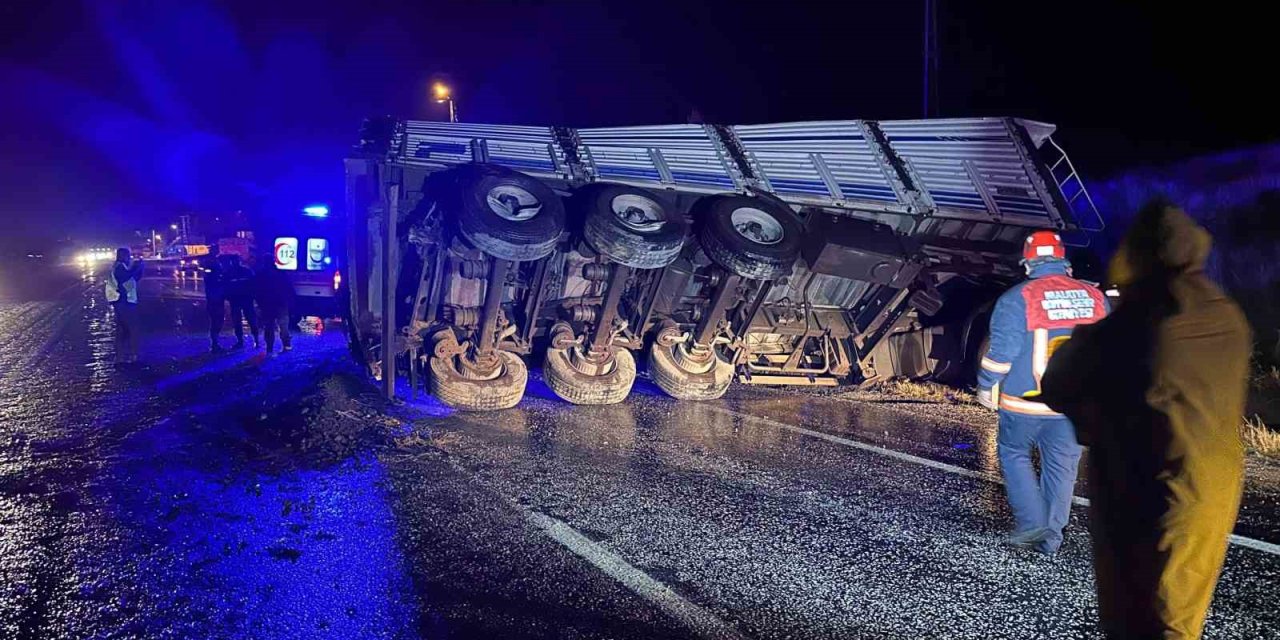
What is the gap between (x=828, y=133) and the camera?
6484 millimetres

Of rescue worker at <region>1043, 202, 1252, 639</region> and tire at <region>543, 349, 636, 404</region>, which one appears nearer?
rescue worker at <region>1043, 202, 1252, 639</region>

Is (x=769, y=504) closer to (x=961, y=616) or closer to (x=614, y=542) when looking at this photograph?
(x=614, y=542)

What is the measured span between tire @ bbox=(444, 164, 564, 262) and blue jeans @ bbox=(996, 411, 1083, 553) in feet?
11.2

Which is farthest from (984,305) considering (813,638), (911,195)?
(813,638)

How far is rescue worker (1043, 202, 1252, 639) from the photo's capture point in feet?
5.16

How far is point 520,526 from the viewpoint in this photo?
128 inches

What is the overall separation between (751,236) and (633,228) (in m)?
1.20

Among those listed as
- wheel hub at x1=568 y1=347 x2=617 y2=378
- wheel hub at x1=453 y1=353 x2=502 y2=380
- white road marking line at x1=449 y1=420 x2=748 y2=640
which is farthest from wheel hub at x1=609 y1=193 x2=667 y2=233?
white road marking line at x1=449 y1=420 x2=748 y2=640

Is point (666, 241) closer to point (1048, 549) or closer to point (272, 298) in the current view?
point (1048, 549)

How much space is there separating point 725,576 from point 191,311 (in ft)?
45.0

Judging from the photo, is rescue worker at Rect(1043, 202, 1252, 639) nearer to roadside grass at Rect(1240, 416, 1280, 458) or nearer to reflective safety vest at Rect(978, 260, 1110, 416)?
reflective safety vest at Rect(978, 260, 1110, 416)

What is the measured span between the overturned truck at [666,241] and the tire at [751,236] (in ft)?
0.06

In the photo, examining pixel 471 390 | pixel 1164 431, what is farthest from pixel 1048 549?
pixel 471 390

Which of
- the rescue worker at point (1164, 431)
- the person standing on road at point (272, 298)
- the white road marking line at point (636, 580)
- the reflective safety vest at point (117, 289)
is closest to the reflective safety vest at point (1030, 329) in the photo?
the rescue worker at point (1164, 431)
